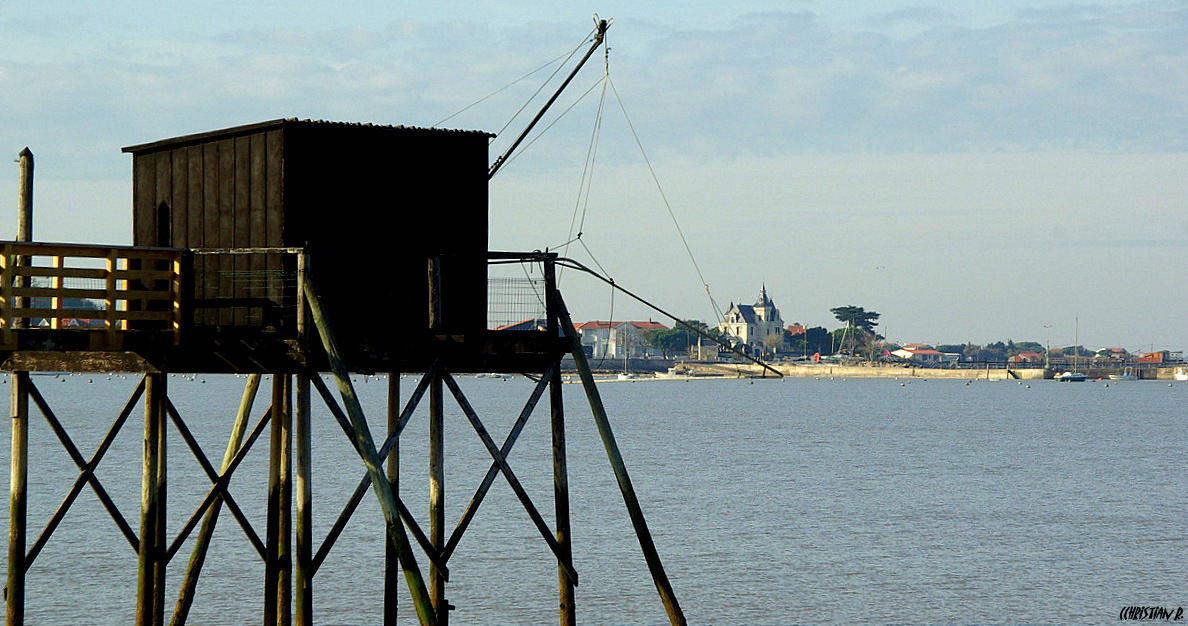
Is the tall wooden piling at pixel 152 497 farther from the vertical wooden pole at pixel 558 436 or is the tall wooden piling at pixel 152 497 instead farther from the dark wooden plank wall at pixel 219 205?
the vertical wooden pole at pixel 558 436

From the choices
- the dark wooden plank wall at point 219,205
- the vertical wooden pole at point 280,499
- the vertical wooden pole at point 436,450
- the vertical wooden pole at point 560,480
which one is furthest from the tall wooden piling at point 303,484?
the vertical wooden pole at point 560,480

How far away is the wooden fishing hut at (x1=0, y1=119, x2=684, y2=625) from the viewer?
19969mm

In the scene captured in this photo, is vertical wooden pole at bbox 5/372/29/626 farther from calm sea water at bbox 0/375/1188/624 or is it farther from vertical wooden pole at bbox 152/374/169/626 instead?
calm sea water at bbox 0/375/1188/624

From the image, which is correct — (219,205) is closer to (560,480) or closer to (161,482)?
(161,482)

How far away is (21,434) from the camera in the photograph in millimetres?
20500

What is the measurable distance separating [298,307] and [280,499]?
3623 millimetres

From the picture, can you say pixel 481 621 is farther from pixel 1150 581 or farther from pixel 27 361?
pixel 1150 581

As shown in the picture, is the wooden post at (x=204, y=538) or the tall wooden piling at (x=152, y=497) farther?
the wooden post at (x=204, y=538)

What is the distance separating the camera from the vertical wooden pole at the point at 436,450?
839 inches

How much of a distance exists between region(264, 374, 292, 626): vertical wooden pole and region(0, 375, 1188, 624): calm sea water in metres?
5.29

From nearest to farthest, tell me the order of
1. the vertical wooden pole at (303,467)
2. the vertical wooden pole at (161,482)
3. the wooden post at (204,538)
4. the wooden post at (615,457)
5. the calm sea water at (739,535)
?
the vertical wooden pole at (303,467), the vertical wooden pole at (161,482), the wooden post at (615,457), the wooden post at (204,538), the calm sea water at (739,535)

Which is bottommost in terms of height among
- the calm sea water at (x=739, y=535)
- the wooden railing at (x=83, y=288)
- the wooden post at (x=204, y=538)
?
the calm sea water at (x=739, y=535)

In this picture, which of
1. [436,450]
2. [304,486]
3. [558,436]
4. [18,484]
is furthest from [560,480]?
[18,484]

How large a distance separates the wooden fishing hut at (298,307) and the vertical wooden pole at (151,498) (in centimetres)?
3
